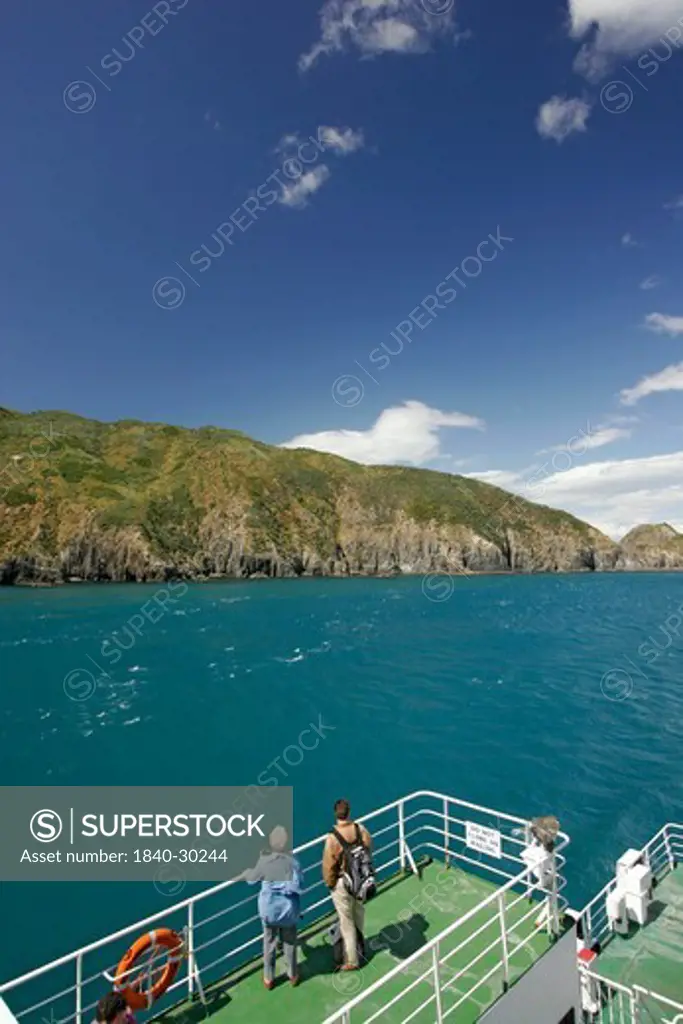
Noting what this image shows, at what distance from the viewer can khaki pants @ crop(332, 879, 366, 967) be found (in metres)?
8.69

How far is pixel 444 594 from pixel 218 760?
106 meters

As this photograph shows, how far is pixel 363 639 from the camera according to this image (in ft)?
217

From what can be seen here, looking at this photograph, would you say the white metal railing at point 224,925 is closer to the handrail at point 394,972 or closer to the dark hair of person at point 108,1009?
the handrail at point 394,972

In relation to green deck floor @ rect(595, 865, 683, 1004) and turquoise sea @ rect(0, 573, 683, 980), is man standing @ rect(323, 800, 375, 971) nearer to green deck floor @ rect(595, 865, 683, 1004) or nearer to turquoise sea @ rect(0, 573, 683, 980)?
green deck floor @ rect(595, 865, 683, 1004)

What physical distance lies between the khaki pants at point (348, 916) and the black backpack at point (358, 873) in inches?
4.8

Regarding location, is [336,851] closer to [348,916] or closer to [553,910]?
[348,916]

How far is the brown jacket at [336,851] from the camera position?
8648 mm

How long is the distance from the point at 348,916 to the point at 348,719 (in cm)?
2797

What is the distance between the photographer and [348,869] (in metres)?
8.64

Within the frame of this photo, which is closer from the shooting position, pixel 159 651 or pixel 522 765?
pixel 522 765

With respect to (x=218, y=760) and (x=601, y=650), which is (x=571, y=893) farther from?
(x=601, y=650)

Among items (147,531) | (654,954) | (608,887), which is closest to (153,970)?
(608,887)

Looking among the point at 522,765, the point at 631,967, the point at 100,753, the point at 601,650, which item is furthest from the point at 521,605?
the point at 631,967

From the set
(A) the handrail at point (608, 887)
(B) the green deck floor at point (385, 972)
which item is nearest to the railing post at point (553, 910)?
(B) the green deck floor at point (385, 972)
